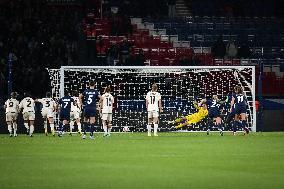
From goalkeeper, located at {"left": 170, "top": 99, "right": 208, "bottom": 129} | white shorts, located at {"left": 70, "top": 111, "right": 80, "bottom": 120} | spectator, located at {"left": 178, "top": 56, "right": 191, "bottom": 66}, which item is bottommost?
goalkeeper, located at {"left": 170, "top": 99, "right": 208, "bottom": 129}

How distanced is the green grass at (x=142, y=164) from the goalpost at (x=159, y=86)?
8139mm

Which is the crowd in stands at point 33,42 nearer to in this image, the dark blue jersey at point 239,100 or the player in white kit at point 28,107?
the player in white kit at point 28,107

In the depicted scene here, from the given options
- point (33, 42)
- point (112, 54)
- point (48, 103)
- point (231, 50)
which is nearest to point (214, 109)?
point (48, 103)

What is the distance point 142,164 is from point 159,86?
685 inches

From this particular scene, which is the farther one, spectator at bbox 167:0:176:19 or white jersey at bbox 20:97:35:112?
spectator at bbox 167:0:176:19

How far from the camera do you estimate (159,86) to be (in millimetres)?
34562

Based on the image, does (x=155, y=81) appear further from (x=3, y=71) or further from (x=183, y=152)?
(x=183, y=152)

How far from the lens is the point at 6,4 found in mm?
37875

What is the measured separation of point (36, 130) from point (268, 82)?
1206 centimetres

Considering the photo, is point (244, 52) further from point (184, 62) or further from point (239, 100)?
point (239, 100)

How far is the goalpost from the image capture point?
33375 millimetres

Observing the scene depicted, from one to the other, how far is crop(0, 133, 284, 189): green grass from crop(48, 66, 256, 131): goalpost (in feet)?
26.7

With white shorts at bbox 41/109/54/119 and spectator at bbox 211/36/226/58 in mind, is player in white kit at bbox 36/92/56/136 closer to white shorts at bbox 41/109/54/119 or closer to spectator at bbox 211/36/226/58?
white shorts at bbox 41/109/54/119

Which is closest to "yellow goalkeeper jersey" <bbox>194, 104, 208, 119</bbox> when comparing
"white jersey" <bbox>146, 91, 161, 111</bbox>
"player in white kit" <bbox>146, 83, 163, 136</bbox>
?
"player in white kit" <bbox>146, 83, 163, 136</bbox>
